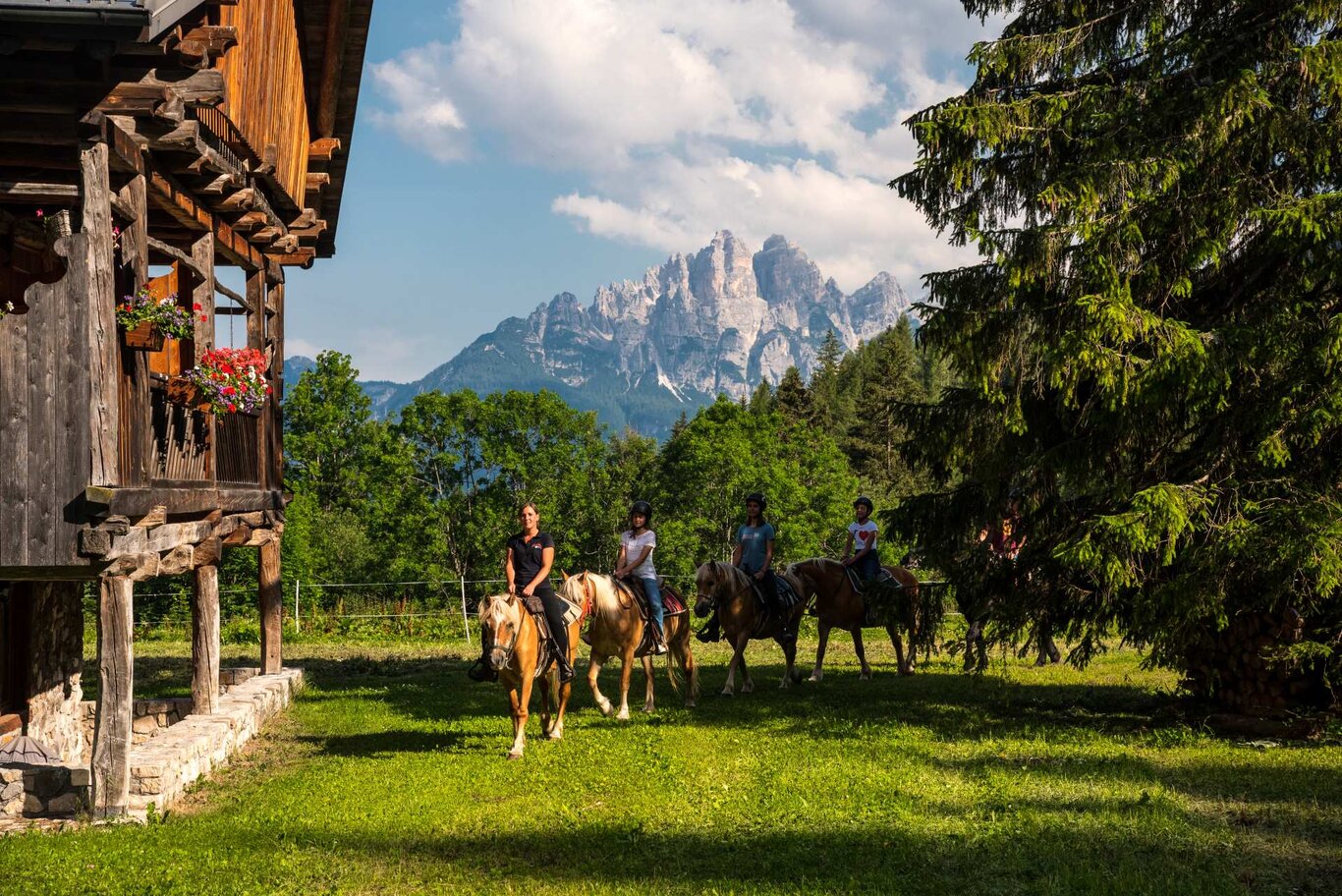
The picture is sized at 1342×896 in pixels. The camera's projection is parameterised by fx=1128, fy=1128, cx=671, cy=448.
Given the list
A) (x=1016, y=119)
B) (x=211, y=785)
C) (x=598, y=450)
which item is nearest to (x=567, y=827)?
(x=211, y=785)

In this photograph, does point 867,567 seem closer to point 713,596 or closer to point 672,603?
point 713,596

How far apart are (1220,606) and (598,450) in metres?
43.6

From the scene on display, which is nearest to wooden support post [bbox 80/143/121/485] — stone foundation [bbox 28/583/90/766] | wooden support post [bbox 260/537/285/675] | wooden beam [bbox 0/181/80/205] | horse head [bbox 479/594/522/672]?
wooden beam [bbox 0/181/80/205]

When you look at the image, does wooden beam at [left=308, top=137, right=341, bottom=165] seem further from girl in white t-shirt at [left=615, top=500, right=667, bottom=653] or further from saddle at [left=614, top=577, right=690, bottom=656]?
saddle at [left=614, top=577, right=690, bottom=656]

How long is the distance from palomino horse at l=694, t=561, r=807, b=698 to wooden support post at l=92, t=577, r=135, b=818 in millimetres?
7591

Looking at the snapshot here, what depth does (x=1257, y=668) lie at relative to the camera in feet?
39.9

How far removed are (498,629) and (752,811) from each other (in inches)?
125

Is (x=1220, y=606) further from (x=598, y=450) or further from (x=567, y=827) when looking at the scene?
(x=598, y=450)

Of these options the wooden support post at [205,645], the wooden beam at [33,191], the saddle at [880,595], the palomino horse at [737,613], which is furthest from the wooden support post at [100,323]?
the saddle at [880,595]

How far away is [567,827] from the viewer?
29.3 ft

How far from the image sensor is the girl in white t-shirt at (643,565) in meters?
14.2

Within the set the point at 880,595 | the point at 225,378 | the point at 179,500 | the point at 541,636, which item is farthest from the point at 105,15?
the point at 880,595

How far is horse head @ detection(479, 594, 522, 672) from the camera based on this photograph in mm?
11000

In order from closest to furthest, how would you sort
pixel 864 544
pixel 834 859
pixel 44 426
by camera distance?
1. pixel 834 859
2. pixel 44 426
3. pixel 864 544
